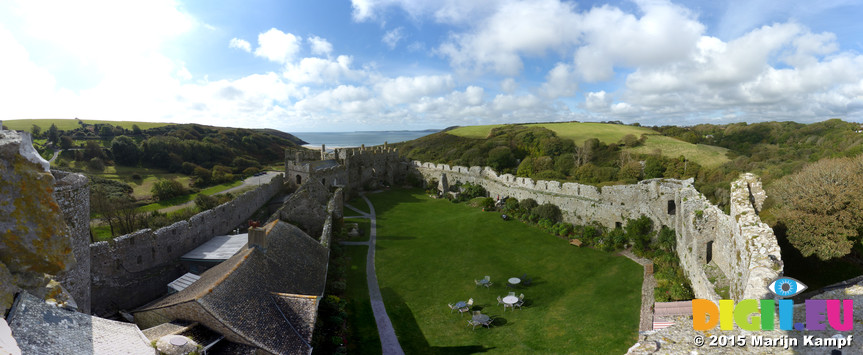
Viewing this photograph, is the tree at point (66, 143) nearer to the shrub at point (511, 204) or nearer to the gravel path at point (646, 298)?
the shrub at point (511, 204)

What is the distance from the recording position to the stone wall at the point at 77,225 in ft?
33.2

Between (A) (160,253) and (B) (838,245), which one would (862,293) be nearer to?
(B) (838,245)

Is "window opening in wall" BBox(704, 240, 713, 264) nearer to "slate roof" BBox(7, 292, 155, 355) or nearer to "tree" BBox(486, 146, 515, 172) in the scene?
"slate roof" BBox(7, 292, 155, 355)

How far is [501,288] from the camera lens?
68.8 ft

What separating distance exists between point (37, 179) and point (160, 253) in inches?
735

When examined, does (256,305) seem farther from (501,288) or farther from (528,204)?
(528,204)

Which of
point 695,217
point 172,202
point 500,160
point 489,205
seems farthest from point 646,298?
point 500,160

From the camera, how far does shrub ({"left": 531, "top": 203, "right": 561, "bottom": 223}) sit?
30.1 meters

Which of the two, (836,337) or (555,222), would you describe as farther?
(555,222)

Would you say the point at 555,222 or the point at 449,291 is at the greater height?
the point at 555,222

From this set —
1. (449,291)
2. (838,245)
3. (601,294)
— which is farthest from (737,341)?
(449,291)

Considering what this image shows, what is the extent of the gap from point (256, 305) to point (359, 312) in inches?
249

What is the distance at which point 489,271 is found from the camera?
23.0m

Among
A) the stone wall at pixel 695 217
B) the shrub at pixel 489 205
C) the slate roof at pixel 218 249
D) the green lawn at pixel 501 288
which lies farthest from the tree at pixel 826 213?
the slate roof at pixel 218 249
